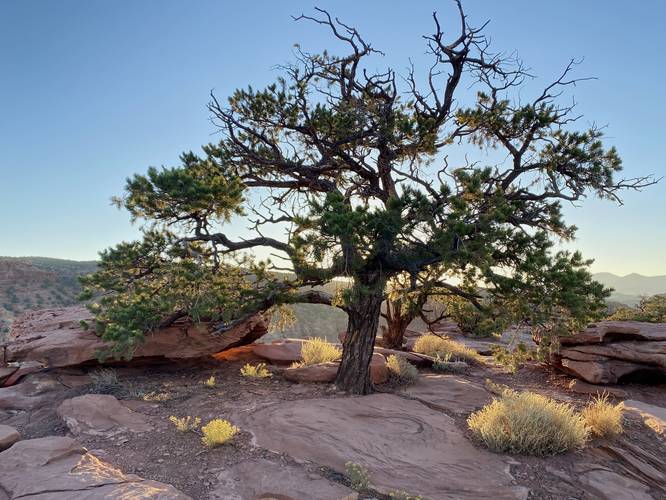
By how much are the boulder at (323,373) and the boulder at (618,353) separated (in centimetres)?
548

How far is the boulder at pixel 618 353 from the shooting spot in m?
11.3

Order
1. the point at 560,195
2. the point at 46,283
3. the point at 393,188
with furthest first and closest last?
the point at 46,283
the point at 393,188
the point at 560,195

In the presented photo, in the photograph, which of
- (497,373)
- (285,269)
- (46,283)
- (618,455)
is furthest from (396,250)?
(46,283)

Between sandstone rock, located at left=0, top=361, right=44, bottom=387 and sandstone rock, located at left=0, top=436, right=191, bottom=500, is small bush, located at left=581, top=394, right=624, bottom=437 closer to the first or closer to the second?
sandstone rock, located at left=0, top=436, right=191, bottom=500

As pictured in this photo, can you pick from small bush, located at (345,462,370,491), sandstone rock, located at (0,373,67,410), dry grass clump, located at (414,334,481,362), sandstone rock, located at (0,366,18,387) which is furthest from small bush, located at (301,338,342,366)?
sandstone rock, located at (0,366,18,387)

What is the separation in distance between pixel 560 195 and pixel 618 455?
17.3 ft

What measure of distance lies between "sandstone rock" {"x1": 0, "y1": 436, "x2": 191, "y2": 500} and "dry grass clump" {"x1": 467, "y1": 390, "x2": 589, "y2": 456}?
5082 millimetres

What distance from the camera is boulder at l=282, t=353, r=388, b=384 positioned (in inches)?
428

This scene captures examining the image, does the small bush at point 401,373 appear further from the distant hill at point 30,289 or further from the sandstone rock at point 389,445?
the distant hill at point 30,289

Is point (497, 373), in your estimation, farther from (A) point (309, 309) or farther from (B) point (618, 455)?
(A) point (309, 309)

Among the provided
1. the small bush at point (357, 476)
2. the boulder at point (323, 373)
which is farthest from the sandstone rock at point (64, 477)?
the boulder at point (323, 373)

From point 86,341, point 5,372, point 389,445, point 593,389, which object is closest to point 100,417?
point 86,341

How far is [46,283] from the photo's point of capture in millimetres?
40719

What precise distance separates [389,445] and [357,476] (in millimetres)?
1480
